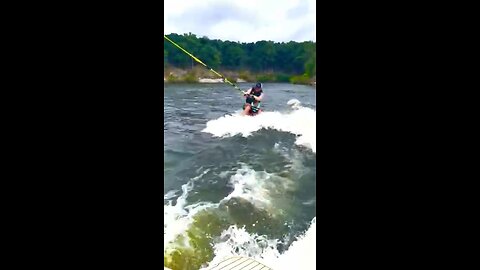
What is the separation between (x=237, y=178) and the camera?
199 inches

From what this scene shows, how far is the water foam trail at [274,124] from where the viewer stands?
5.50m

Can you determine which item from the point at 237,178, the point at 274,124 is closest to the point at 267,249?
the point at 237,178

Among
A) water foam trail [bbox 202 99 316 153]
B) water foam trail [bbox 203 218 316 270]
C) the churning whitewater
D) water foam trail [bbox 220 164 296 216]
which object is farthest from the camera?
water foam trail [bbox 202 99 316 153]

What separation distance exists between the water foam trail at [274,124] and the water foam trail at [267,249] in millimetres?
1722

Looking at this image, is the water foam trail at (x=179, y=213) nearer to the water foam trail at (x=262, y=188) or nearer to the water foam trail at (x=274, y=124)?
the water foam trail at (x=262, y=188)

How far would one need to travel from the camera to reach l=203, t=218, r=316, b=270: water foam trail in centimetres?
379

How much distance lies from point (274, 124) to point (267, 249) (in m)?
2.39

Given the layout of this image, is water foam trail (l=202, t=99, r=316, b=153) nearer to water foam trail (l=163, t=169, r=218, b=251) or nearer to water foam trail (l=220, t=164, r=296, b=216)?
water foam trail (l=220, t=164, r=296, b=216)

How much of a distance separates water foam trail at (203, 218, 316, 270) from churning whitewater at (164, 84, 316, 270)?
0.4 inches

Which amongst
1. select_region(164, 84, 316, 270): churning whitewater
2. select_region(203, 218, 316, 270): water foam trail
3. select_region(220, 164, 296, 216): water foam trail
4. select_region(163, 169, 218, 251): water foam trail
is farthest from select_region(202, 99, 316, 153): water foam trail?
select_region(203, 218, 316, 270): water foam trail
